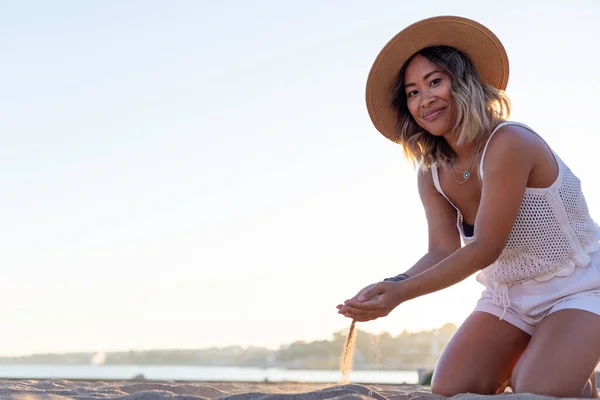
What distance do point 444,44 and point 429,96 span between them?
1.04 ft

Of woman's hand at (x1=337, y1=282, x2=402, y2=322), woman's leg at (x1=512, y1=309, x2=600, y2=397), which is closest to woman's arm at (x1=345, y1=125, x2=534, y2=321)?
woman's hand at (x1=337, y1=282, x2=402, y2=322)

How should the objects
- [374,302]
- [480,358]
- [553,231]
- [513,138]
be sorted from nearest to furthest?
1. [374,302]
2. [513,138]
3. [553,231]
4. [480,358]

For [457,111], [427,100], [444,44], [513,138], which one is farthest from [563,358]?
[444,44]

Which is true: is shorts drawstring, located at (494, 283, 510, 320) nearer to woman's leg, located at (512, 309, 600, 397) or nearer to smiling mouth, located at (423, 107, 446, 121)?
woman's leg, located at (512, 309, 600, 397)

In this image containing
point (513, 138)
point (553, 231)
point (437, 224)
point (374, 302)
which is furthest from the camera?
point (437, 224)

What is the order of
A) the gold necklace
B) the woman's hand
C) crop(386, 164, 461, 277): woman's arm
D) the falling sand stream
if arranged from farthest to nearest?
1. crop(386, 164, 461, 277): woman's arm
2. the gold necklace
3. the falling sand stream
4. the woman's hand

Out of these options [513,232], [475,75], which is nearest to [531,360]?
[513,232]

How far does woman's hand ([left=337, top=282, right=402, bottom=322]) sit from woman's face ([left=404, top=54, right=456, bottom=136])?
0.78 meters

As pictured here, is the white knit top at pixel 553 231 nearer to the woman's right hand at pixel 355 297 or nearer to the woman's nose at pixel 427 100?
the woman's nose at pixel 427 100

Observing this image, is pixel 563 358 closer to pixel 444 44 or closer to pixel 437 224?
pixel 437 224

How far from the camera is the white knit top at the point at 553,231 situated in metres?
2.99

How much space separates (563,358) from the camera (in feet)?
9.16

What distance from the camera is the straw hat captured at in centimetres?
315

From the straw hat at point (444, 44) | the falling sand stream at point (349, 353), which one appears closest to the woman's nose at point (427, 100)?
the straw hat at point (444, 44)
